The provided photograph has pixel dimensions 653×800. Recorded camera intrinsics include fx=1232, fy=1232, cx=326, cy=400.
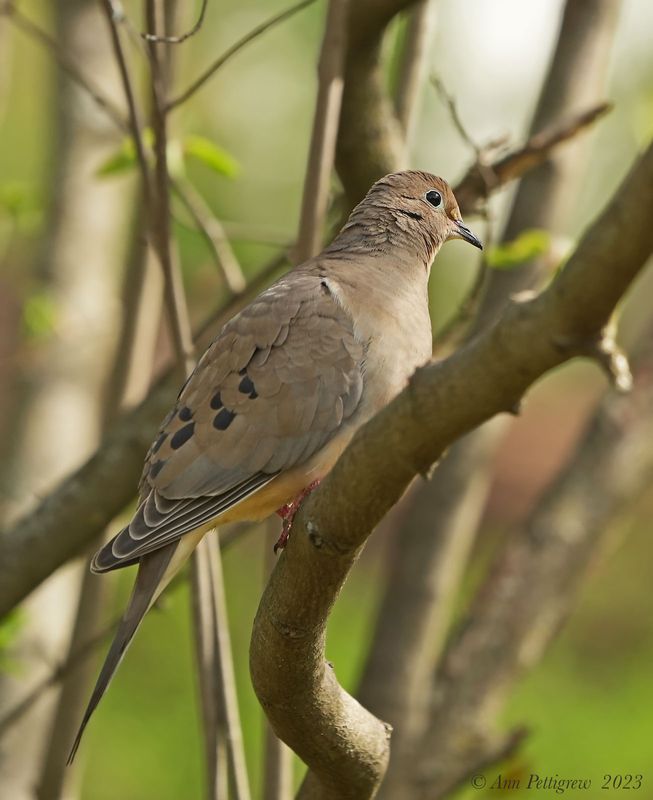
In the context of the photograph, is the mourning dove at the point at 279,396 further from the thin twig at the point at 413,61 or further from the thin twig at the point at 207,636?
the thin twig at the point at 413,61

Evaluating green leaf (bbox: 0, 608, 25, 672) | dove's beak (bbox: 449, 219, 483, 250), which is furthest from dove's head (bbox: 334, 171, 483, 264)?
green leaf (bbox: 0, 608, 25, 672)

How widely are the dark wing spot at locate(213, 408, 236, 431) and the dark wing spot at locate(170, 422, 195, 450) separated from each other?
5cm

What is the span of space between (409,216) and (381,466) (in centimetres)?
138

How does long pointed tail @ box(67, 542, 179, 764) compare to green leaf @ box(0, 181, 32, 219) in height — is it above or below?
below

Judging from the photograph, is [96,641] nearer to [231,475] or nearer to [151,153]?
[231,475]

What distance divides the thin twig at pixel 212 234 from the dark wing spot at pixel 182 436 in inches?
20.5

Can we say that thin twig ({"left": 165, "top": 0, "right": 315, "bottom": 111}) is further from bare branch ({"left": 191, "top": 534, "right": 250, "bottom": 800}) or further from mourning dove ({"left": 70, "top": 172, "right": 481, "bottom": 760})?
bare branch ({"left": 191, "top": 534, "right": 250, "bottom": 800})

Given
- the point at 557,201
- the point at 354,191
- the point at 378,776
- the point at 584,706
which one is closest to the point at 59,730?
the point at 378,776

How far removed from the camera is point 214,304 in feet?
16.8

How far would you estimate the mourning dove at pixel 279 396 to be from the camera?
2449mm

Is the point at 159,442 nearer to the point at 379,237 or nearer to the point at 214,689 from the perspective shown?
the point at 214,689

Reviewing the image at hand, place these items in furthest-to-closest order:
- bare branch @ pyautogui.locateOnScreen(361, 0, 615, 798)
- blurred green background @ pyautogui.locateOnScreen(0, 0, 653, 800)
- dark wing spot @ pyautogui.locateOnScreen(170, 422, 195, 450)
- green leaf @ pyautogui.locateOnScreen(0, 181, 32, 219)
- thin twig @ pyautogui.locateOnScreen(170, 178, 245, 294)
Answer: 1. blurred green background @ pyautogui.locateOnScreen(0, 0, 653, 800)
2. bare branch @ pyautogui.locateOnScreen(361, 0, 615, 798)
3. green leaf @ pyautogui.locateOnScreen(0, 181, 32, 219)
4. thin twig @ pyautogui.locateOnScreen(170, 178, 245, 294)
5. dark wing spot @ pyautogui.locateOnScreen(170, 422, 195, 450)

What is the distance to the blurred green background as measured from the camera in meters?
4.62

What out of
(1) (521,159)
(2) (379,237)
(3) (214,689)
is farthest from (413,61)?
(3) (214,689)
